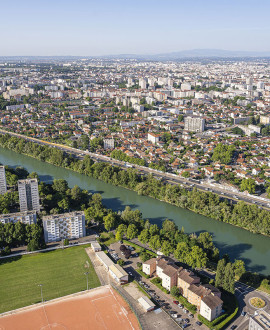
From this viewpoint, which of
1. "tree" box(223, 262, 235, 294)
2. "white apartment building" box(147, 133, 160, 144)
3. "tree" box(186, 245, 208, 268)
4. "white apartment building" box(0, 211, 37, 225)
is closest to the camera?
"tree" box(223, 262, 235, 294)

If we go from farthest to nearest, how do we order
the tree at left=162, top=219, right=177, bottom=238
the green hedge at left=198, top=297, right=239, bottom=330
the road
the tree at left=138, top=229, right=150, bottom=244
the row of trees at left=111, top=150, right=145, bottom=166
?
1. the row of trees at left=111, top=150, right=145, bottom=166
2. the road
3. the tree at left=162, top=219, right=177, bottom=238
4. the tree at left=138, top=229, right=150, bottom=244
5. the green hedge at left=198, top=297, right=239, bottom=330

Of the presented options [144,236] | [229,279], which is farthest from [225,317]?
[144,236]

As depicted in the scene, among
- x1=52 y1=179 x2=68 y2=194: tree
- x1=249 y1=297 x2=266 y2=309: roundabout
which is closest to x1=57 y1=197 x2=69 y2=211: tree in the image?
x1=52 y1=179 x2=68 y2=194: tree

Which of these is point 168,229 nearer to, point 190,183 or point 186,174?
point 190,183

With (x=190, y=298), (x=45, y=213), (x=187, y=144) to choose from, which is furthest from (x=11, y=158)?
(x=190, y=298)

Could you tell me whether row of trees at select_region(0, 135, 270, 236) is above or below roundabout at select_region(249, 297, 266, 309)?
above

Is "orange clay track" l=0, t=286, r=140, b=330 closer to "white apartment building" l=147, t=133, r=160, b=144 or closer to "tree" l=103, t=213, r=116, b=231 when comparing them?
"tree" l=103, t=213, r=116, b=231

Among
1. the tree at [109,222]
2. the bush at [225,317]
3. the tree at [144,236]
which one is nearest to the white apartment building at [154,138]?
the tree at [109,222]

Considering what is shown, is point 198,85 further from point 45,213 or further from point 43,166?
point 45,213
